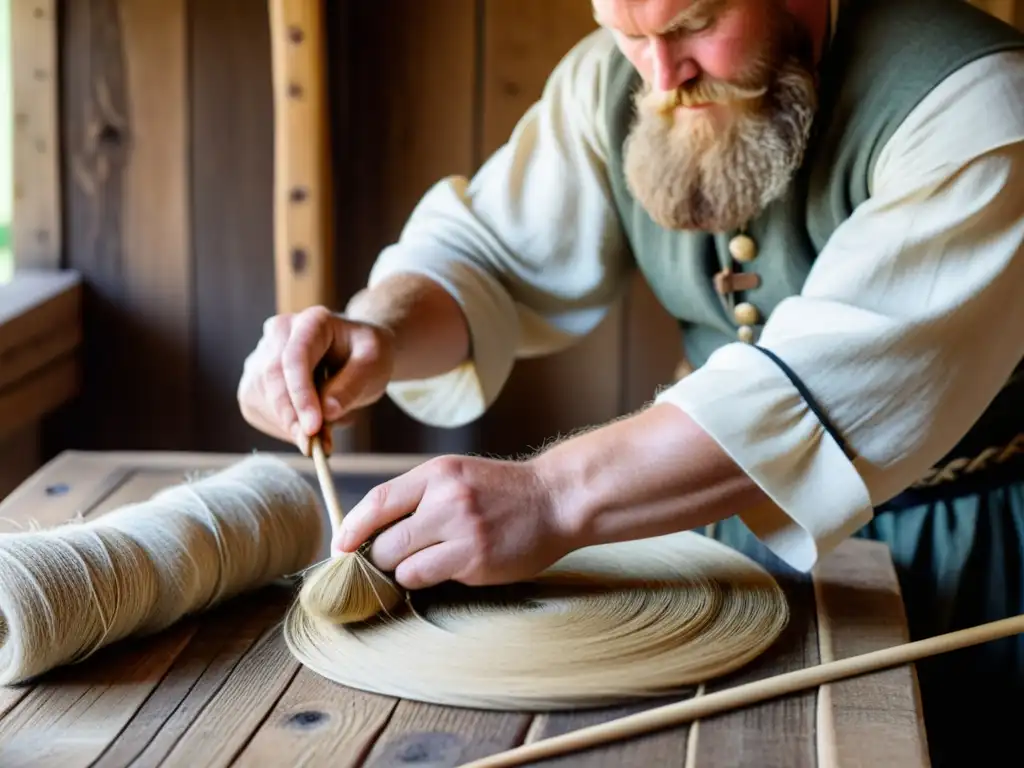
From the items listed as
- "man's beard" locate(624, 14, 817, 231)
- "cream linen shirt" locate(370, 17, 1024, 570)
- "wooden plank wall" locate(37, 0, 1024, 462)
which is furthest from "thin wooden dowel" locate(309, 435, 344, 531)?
"wooden plank wall" locate(37, 0, 1024, 462)

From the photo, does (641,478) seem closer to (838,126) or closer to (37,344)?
(838,126)

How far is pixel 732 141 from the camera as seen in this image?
4.37ft

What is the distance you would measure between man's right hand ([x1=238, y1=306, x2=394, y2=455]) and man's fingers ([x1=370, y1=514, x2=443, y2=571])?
8.0 inches

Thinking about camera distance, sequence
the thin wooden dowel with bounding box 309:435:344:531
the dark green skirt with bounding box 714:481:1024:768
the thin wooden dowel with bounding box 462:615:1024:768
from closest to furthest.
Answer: the thin wooden dowel with bounding box 462:615:1024:768 < the thin wooden dowel with bounding box 309:435:344:531 < the dark green skirt with bounding box 714:481:1024:768

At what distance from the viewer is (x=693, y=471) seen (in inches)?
45.7

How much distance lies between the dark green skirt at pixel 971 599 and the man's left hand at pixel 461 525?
1.21 feet

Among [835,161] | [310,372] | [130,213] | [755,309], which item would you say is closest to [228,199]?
[130,213]

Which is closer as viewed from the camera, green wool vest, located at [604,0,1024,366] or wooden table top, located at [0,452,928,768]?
wooden table top, located at [0,452,928,768]

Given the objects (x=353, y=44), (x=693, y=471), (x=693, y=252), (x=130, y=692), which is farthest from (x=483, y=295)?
Result: (x=353, y=44)

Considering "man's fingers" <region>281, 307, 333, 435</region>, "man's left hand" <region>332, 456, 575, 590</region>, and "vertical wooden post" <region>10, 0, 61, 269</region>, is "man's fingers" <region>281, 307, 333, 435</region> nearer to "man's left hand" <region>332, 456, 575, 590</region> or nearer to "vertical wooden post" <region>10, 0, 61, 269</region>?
"man's left hand" <region>332, 456, 575, 590</region>

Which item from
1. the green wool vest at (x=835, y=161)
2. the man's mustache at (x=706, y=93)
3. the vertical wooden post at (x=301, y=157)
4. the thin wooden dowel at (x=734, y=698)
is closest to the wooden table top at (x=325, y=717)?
the thin wooden dowel at (x=734, y=698)

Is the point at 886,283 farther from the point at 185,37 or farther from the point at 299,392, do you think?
the point at 185,37

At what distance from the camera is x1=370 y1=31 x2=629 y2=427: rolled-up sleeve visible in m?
1.58

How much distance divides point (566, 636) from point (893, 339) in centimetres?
37
